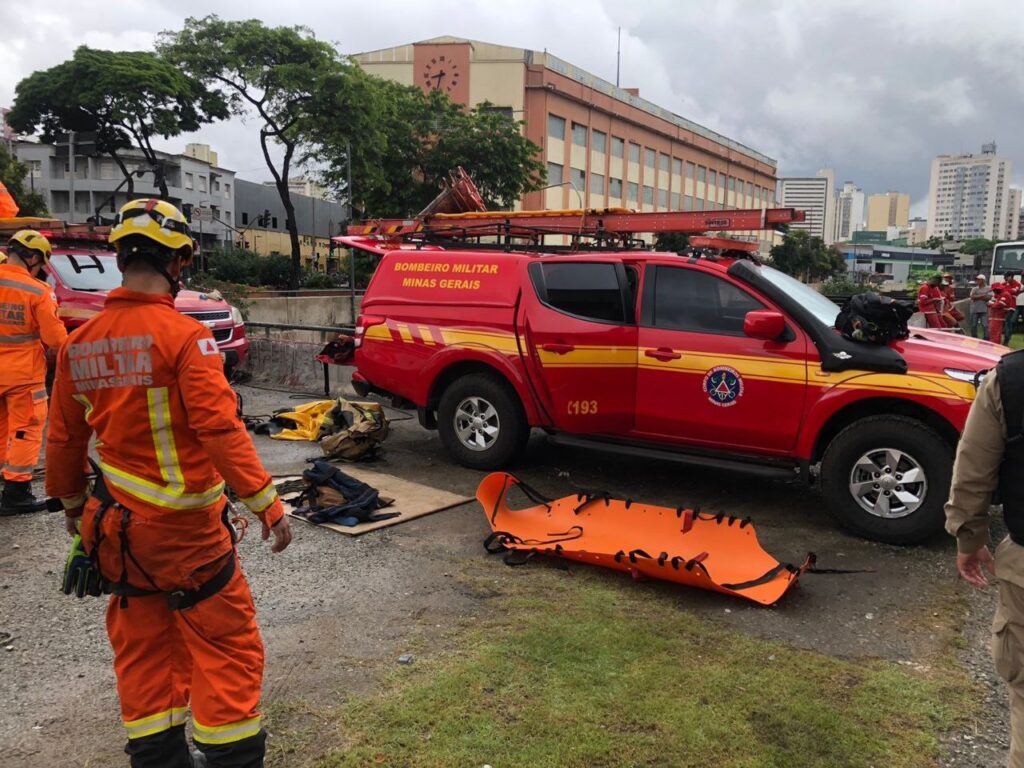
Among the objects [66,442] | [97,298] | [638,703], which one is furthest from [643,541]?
[97,298]

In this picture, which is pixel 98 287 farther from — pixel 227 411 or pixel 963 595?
pixel 963 595

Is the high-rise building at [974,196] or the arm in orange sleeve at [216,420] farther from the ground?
the high-rise building at [974,196]

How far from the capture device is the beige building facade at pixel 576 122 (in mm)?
51938

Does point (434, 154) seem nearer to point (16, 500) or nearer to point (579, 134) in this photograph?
point (579, 134)

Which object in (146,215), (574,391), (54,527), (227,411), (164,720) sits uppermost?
(146,215)

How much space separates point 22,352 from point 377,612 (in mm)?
3279

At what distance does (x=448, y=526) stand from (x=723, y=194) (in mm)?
89542

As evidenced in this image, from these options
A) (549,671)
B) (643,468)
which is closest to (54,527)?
(549,671)

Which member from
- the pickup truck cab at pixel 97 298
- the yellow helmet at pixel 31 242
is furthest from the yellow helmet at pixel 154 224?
the pickup truck cab at pixel 97 298

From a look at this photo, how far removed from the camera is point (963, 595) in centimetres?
437

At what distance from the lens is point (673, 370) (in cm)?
582

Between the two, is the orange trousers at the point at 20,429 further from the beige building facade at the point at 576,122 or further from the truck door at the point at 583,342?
the beige building facade at the point at 576,122

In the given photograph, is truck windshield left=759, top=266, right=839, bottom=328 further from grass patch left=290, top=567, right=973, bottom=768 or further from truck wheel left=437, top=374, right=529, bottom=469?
grass patch left=290, top=567, right=973, bottom=768

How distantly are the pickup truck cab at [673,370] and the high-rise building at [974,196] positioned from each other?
611ft
